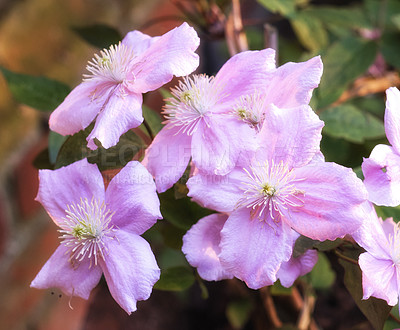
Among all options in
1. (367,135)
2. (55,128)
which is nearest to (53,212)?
(55,128)

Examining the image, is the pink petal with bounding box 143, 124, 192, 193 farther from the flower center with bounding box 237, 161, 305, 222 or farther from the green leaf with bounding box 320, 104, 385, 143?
the green leaf with bounding box 320, 104, 385, 143

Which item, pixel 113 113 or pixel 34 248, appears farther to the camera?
pixel 34 248

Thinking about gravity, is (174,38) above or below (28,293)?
above

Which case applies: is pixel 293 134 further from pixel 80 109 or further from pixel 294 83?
pixel 80 109

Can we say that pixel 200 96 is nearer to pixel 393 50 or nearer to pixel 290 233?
pixel 290 233

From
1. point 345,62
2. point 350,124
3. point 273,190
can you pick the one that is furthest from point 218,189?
point 345,62

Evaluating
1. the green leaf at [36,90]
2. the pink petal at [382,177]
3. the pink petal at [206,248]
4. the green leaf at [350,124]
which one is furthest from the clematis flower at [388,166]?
the green leaf at [36,90]

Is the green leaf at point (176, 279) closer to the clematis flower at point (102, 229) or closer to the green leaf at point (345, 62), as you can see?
the clematis flower at point (102, 229)
